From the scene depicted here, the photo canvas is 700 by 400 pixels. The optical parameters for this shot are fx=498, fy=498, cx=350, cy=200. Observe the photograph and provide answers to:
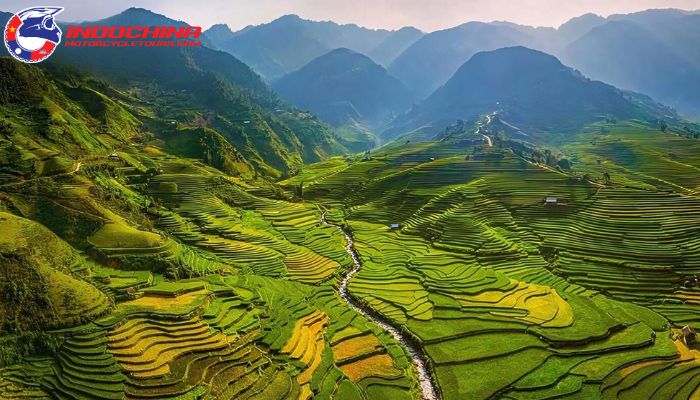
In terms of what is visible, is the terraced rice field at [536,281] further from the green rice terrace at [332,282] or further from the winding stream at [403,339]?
the winding stream at [403,339]

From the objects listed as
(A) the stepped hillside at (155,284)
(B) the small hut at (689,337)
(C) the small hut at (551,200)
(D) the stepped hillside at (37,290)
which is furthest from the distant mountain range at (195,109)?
(B) the small hut at (689,337)

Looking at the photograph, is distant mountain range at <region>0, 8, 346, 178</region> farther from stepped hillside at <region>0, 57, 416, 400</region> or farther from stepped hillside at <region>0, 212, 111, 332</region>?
stepped hillside at <region>0, 212, 111, 332</region>

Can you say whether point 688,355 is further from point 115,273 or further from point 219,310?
point 115,273

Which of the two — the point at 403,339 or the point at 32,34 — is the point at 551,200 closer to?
the point at 403,339

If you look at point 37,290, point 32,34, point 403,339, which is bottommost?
point 403,339

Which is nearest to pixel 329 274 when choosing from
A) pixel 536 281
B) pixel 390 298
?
pixel 390 298

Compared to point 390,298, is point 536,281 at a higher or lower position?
lower
